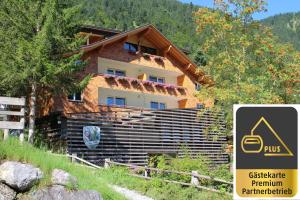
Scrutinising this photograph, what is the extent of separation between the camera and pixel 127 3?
10762 centimetres

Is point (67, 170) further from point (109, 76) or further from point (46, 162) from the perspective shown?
point (109, 76)

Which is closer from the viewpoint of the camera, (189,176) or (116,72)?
(189,176)

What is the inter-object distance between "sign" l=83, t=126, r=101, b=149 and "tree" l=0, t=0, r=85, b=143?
2.41 m

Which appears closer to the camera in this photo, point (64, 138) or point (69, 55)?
point (64, 138)

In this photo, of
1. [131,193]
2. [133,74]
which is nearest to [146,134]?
[133,74]

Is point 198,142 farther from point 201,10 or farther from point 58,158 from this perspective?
point 58,158

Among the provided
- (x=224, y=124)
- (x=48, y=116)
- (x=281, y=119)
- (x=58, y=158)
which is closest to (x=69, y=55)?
(x=48, y=116)

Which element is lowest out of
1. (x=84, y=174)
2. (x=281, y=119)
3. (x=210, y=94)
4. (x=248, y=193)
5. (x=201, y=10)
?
(x=84, y=174)

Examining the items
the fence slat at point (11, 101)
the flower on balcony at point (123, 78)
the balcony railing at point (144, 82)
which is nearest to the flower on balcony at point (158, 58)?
the balcony railing at point (144, 82)

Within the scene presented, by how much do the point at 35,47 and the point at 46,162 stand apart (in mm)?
11317

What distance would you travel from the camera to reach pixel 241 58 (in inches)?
923

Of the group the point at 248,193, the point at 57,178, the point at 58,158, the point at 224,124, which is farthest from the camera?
the point at 224,124

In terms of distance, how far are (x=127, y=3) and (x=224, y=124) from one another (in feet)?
279

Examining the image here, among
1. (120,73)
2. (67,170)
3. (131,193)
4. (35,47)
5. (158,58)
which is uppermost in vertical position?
(158,58)
